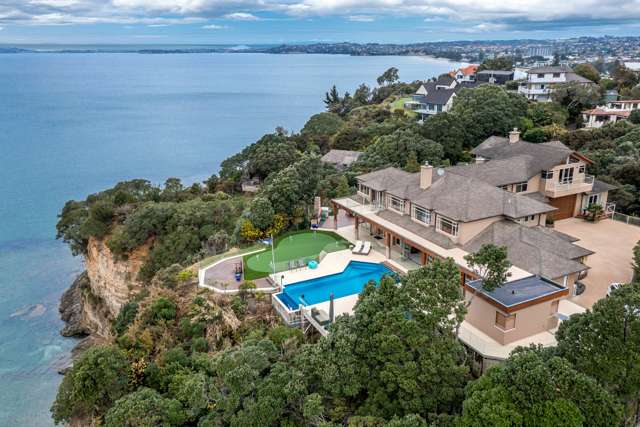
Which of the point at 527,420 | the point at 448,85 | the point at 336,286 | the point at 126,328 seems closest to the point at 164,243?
the point at 126,328

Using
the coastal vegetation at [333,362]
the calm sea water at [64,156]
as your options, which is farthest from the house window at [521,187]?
the calm sea water at [64,156]

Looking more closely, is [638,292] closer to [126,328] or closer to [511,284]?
[511,284]

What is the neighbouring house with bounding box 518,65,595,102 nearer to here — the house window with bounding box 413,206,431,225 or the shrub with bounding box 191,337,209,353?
the house window with bounding box 413,206,431,225

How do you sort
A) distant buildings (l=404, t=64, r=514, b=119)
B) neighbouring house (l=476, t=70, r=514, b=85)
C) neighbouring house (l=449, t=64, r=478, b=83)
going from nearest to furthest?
distant buildings (l=404, t=64, r=514, b=119)
neighbouring house (l=476, t=70, r=514, b=85)
neighbouring house (l=449, t=64, r=478, b=83)

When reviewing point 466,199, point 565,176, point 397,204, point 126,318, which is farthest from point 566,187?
point 126,318

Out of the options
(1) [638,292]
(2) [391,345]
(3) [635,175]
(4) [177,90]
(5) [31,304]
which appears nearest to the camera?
(1) [638,292]

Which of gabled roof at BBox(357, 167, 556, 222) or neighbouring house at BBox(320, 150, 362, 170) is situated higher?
gabled roof at BBox(357, 167, 556, 222)

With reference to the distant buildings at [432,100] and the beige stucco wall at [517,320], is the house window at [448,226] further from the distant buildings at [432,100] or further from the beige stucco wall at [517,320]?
the distant buildings at [432,100]

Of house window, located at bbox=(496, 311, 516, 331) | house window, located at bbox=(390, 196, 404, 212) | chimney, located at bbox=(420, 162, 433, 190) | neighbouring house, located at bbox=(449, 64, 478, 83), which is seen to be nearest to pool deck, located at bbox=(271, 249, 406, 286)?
house window, located at bbox=(390, 196, 404, 212)
